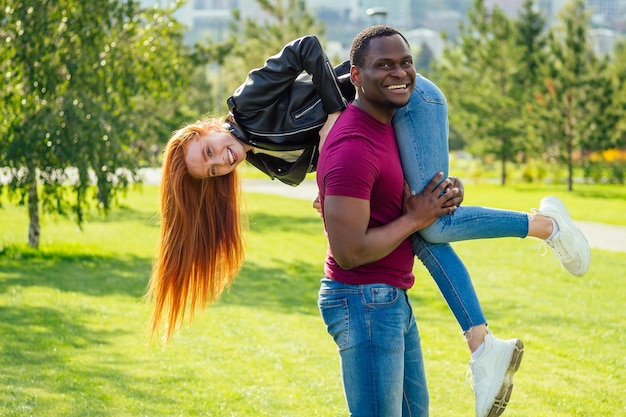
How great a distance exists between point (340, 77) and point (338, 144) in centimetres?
77

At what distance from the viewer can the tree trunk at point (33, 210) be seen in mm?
13141

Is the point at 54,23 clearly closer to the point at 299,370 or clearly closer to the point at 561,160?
the point at 299,370

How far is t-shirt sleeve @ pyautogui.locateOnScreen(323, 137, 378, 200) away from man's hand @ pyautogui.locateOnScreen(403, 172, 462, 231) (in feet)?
0.95

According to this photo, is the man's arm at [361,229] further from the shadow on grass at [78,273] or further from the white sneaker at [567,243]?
the shadow on grass at [78,273]

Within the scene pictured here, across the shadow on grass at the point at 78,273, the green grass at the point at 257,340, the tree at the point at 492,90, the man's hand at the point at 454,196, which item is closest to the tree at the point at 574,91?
the tree at the point at 492,90

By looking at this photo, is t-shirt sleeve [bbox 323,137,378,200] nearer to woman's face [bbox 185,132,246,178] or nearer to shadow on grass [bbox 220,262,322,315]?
woman's face [bbox 185,132,246,178]

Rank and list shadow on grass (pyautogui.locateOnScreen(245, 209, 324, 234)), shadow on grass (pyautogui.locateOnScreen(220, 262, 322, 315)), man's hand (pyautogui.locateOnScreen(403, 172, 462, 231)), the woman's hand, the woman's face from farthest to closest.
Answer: shadow on grass (pyautogui.locateOnScreen(245, 209, 324, 234)) < shadow on grass (pyautogui.locateOnScreen(220, 262, 322, 315)) < the woman's face < the woman's hand < man's hand (pyautogui.locateOnScreen(403, 172, 462, 231))

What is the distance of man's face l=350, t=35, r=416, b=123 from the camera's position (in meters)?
3.53

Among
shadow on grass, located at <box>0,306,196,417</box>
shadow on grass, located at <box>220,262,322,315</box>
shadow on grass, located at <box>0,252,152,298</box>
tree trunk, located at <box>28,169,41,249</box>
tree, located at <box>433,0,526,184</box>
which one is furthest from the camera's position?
tree, located at <box>433,0,526,184</box>

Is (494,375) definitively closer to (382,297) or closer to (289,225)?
(382,297)

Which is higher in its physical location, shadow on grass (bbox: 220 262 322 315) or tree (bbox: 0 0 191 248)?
tree (bbox: 0 0 191 248)

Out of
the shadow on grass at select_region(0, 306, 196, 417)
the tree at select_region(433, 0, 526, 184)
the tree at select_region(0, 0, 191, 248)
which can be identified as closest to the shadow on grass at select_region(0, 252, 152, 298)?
the tree at select_region(0, 0, 191, 248)

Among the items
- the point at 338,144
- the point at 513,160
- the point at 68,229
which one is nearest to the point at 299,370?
the point at 338,144

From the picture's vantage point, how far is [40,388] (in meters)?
6.78
